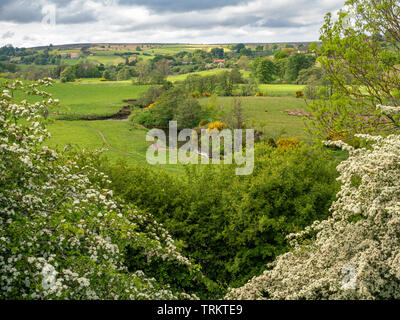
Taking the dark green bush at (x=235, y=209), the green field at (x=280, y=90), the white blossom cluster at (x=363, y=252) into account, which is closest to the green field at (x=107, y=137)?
the dark green bush at (x=235, y=209)

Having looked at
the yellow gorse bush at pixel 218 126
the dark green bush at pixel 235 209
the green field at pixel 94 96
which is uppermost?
the green field at pixel 94 96

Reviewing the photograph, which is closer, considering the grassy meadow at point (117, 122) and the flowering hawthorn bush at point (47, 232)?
the flowering hawthorn bush at point (47, 232)

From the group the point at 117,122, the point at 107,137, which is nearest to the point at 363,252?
the point at 107,137

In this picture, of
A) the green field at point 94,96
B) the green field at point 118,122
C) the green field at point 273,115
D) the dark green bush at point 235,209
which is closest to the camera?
the dark green bush at point 235,209

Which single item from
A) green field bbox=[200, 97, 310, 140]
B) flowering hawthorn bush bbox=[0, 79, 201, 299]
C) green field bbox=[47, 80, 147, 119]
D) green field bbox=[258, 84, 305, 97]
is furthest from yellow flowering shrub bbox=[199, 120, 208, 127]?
flowering hawthorn bush bbox=[0, 79, 201, 299]

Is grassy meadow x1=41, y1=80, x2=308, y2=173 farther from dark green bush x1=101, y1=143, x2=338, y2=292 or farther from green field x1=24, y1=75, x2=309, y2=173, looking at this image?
dark green bush x1=101, y1=143, x2=338, y2=292

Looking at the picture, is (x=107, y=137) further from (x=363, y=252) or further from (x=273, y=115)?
(x=363, y=252)

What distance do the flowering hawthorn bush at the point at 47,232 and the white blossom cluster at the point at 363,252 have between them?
126 inches

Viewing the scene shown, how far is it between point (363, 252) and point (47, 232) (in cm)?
641

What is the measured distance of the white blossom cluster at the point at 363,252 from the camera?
21.3 feet

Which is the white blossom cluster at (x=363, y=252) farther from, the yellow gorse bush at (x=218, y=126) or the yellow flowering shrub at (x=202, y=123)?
the yellow flowering shrub at (x=202, y=123)

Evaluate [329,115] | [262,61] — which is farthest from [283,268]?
[262,61]

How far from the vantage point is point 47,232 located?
6.82 metres

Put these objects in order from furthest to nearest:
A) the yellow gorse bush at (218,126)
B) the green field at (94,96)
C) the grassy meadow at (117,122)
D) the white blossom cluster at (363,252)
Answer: the green field at (94,96) → the yellow gorse bush at (218,126) → the grassy meadow at (117,122) → the white blossom cluster at (363,252)
